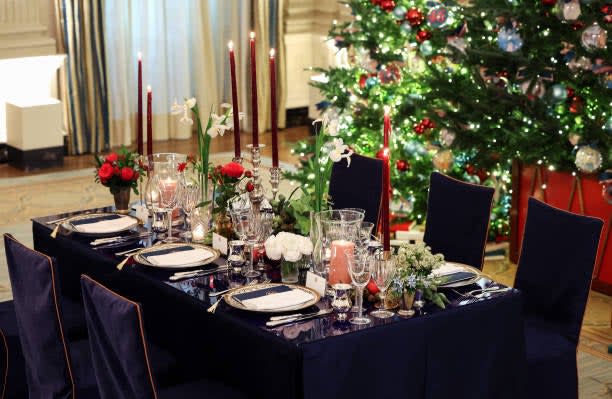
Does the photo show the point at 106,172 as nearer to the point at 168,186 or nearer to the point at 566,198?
the point at 168,186

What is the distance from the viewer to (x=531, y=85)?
4754 mm

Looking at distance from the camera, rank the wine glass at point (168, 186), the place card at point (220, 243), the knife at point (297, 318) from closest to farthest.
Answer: the knife at point (297, 318), the place card at point (220, 243), the wine glass at point (168, 186)

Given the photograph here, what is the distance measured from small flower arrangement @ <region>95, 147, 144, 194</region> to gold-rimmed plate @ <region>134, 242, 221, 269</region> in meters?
0.59

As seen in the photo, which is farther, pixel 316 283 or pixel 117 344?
pixel 316 283

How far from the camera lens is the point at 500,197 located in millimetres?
5699

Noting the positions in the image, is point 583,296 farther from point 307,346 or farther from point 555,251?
point 307,346

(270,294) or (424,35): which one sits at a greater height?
(424,35)

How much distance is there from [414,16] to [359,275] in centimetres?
287

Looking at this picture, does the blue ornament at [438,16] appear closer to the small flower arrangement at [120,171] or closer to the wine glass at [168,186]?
the small flower arrangement at [120,171]

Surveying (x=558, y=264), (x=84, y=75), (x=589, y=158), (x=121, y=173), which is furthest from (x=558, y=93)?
(x=84, y=75)

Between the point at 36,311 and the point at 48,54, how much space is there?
5.30 m

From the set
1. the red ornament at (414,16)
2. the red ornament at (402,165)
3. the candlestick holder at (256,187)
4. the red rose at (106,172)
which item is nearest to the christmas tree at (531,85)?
the red ornament at (414,16)

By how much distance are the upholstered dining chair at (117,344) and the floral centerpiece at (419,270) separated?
0.77 meters

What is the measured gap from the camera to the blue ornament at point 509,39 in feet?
15.4
